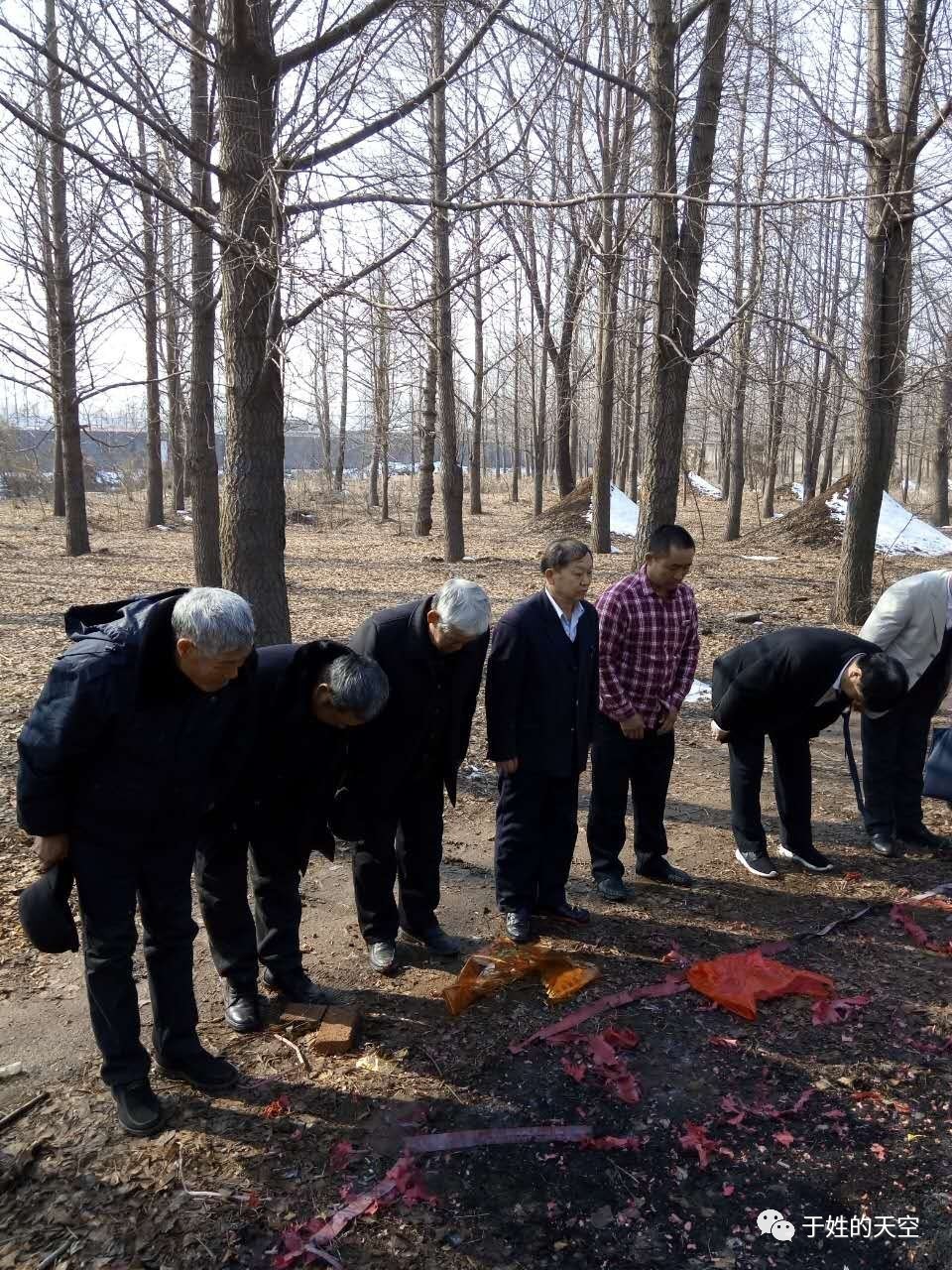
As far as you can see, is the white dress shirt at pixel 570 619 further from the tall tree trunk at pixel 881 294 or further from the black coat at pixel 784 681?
the tall tree trunk at pixel 881 294

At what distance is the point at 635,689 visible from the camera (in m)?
4.41

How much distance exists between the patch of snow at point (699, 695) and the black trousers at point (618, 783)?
296 centimetres

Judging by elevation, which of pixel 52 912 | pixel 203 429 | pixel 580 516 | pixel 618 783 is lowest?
pixel 618 783

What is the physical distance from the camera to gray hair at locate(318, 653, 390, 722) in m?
2.95

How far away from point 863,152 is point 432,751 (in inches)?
319

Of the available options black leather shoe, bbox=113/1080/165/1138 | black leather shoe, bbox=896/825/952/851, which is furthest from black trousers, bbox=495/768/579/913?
black leather shoe, bbox=896/825/952/851

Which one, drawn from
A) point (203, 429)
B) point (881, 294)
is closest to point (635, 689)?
point (881, 294)

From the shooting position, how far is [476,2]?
4500 mm

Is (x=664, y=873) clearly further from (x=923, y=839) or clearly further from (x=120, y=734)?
(x=120, y=734)

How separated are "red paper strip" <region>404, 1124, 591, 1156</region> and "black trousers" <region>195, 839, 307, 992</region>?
92cm

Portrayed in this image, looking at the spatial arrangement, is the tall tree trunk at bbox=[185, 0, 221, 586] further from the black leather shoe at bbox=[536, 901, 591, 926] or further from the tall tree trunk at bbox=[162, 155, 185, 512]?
the black leather shoe at bbox=[536, 901, 591, 926]

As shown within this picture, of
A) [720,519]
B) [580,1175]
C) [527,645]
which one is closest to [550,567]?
[527,645]

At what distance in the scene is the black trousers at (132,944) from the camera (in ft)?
8.95

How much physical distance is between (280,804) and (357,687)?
25.6 inches
